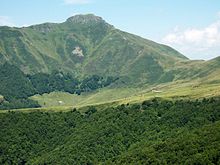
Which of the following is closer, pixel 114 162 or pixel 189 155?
pixel 189 155

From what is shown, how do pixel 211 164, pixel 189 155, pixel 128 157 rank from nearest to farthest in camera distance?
pixel 211 164, pixel 189 155, pixel 128 157

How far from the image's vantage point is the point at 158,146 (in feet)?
611

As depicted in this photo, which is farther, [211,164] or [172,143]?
[172,143]

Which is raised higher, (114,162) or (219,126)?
(219,126)

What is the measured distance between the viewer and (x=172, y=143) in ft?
592

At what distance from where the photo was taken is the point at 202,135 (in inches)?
6939

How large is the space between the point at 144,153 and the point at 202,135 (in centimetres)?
2818

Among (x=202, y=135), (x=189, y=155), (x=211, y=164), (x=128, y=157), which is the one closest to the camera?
(x=211, y=164)

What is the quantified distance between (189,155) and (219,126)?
25.3 m

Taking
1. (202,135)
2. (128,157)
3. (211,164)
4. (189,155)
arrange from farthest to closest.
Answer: (128,157) → (202,135) → (189,155) → (211,164)

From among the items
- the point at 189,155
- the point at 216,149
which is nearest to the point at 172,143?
→ the point at 189,155

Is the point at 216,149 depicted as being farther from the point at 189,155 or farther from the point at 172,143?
the point at 172,143

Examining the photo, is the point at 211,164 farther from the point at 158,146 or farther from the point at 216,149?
the point at 158,146

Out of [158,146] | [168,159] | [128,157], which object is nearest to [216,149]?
[168,159]
